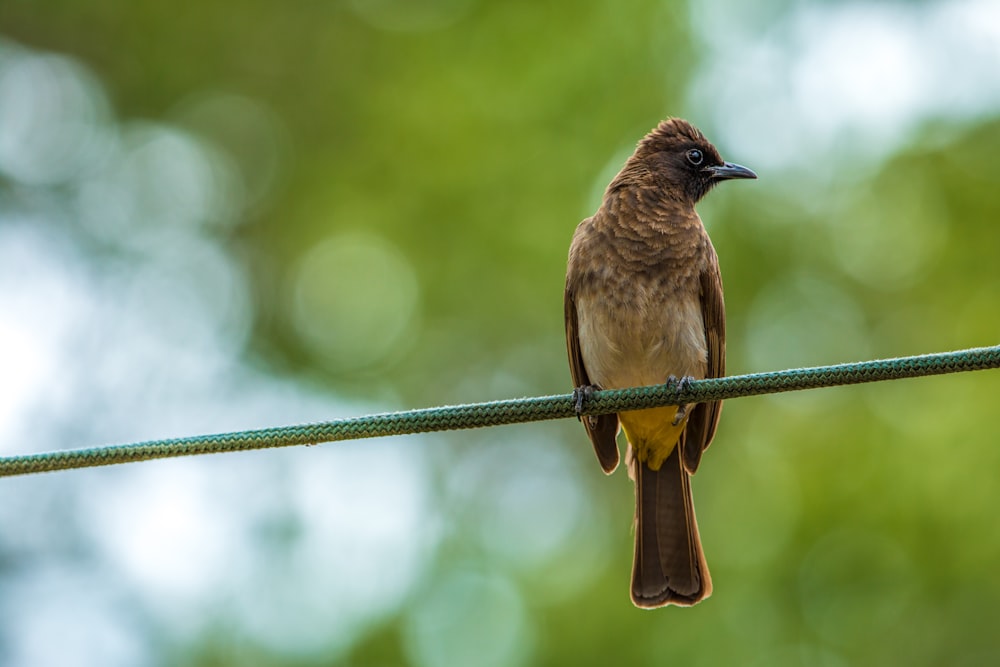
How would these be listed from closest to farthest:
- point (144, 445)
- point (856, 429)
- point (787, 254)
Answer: point (144, 445) < point (856, 429) < point (787, 254)

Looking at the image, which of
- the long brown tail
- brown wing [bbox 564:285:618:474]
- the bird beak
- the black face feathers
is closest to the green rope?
the long brown tail

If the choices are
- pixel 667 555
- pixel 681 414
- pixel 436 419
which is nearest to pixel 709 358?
pixel 681 414

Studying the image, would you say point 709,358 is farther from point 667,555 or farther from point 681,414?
point 667,555

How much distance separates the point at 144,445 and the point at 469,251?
692cm

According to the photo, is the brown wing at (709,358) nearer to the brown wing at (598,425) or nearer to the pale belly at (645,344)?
the pale belly at (645,344)

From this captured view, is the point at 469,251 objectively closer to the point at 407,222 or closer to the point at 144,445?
the point at 407,222

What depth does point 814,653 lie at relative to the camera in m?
8.01

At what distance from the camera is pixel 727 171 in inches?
238

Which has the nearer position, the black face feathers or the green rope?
the green rope

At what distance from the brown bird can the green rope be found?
5.49 ft

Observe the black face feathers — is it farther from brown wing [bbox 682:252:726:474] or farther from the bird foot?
the bird foot

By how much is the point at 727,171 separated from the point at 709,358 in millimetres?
1074

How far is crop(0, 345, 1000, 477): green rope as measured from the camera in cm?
327

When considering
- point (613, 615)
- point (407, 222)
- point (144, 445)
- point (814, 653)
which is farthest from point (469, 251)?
point (144, 445)
